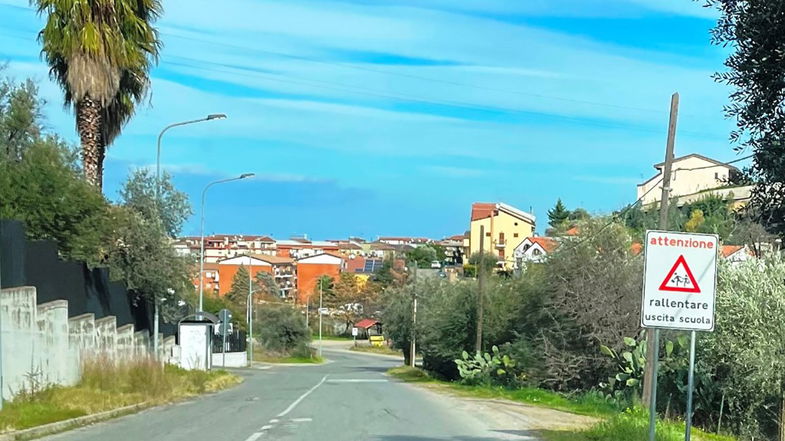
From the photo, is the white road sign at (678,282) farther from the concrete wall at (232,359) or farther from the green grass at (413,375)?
the concrete wall at (232,359)

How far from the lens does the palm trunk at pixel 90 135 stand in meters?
28.2

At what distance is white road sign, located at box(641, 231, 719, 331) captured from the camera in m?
10.6

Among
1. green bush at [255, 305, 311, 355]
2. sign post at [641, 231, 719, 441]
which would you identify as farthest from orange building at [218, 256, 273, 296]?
sign post at [641, 231, 719, 441]

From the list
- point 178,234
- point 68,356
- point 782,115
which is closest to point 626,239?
point 178,234

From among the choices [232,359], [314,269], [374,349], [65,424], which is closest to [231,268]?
[314,269]

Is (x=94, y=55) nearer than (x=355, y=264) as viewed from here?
Yes

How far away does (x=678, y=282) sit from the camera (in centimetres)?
1069

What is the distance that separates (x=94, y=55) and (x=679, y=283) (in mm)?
21348

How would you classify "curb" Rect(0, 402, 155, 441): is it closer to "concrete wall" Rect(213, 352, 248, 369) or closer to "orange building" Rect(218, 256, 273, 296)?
"concrete wall" Rect(213, 352, 248, 369)

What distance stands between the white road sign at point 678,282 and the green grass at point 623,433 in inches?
211

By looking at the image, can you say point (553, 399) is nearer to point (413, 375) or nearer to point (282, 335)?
point (413, 375)

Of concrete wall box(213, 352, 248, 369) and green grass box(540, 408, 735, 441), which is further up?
green grass box(540, 408, 735, 441)

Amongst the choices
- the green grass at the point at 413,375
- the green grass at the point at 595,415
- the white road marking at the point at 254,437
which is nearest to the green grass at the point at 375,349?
the green grass at the point at 413,375

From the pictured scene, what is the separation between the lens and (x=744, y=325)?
2102 cm
